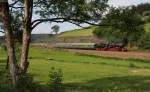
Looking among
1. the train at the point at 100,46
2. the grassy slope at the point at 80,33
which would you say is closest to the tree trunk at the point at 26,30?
the train at the point at 100,46

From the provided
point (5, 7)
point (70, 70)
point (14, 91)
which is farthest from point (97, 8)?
point (70, 70)

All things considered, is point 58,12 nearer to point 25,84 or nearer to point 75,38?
point 25,84

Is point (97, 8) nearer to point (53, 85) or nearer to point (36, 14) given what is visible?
point (36, 14)

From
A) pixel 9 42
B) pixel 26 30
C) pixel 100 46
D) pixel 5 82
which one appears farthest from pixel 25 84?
pixel 100 46

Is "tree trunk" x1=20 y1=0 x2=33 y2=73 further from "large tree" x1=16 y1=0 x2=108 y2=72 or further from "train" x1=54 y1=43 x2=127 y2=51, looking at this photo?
"train" x1=54 y1=43 x2=127 y2=51

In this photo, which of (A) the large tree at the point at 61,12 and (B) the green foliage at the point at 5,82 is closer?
(B) the green foliage at the point at 5,82

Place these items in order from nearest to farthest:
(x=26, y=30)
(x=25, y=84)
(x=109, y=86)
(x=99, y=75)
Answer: (x=25, y=84) < (x=26, y=30) < (x=109, y=86) < (x=99, y=75)

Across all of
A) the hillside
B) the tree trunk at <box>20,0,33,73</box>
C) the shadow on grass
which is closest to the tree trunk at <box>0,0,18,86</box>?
the shadow on grass

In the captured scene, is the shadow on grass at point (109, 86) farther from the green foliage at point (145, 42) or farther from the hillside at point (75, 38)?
the hillside at point (75, 38)

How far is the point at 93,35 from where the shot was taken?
96312 mm

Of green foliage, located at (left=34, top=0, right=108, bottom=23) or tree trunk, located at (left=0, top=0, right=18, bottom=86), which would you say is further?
green foliage, located at (left=34, top=0, right=108, bottom=23)

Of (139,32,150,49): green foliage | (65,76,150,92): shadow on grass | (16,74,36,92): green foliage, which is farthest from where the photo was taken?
(139,32,150,49): green foliage

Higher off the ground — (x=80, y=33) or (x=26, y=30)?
(x=26, y=30)

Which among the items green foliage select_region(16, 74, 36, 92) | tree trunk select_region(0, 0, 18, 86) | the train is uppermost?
tree trunk select_region(0, 0, 18, 86)
